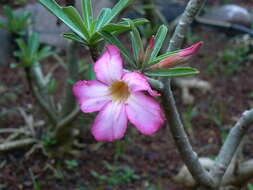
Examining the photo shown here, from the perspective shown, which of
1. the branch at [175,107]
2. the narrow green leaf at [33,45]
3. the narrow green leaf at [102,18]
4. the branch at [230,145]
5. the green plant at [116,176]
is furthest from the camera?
the green plant at [116,176]

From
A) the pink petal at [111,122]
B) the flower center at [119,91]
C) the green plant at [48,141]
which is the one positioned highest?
the flower center at [119,91]

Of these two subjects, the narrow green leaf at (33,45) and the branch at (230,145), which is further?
the narrow green leaf at (33,45)

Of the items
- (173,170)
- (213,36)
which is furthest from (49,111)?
(213,36)

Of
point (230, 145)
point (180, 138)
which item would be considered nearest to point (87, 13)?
point (180, 138)

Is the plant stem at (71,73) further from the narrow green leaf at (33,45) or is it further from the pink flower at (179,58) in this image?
the pink flower at (179,58)

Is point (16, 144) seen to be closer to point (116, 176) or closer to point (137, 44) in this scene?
point (116, 176)

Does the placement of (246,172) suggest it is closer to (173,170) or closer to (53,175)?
(173,170)

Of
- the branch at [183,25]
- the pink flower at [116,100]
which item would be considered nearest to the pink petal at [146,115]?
the pink flower at [116,100]
